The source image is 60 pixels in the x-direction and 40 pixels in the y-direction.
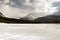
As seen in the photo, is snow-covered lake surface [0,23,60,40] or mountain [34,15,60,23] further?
mountain [34,15,60,23]

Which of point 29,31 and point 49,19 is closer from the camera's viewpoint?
point 29,31

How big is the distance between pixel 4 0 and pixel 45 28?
501 millimetres

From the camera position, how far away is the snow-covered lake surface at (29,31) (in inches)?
37.4

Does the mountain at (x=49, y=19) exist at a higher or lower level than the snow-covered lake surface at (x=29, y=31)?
higher

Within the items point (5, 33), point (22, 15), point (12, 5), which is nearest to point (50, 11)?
point (22, 15)

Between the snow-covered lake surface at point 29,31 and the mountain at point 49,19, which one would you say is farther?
the mountain at point 49,19

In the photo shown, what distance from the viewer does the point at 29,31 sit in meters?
1.05

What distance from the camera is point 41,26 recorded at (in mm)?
1150

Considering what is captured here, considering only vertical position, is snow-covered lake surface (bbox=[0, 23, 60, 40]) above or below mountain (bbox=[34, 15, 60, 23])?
below

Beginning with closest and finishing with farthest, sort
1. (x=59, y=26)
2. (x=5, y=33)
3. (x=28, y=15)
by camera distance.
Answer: (x=5, y=33)
(x=59, y=26)
(x=28, y=15)

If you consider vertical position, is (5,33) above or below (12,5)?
below

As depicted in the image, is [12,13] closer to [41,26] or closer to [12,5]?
[12,5]

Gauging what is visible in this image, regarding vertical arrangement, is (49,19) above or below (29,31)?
above

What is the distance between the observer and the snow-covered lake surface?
95 centimetres
